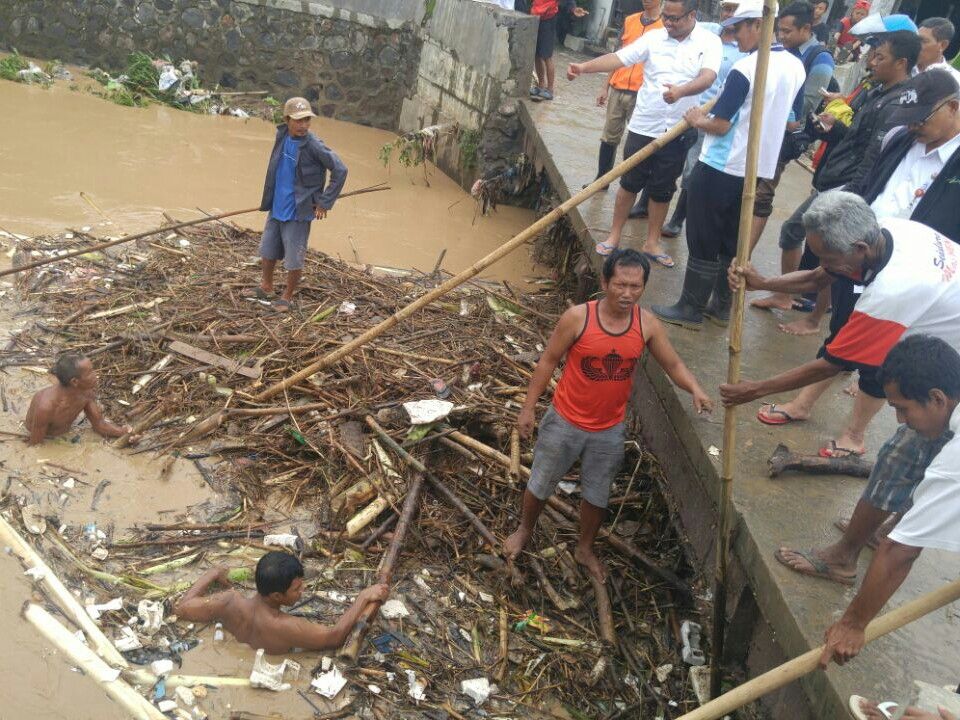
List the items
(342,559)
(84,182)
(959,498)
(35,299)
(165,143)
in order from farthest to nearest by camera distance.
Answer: (165,143) → (84,182) → (35,299) → (342,559) → (959,498)

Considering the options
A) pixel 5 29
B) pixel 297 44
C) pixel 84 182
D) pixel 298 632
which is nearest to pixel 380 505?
pixel 298 632

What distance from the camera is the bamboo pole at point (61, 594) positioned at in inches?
150

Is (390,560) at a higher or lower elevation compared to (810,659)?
lower

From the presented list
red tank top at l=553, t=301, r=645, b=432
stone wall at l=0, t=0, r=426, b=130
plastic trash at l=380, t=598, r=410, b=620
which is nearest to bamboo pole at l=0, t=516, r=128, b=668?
plastic trash at l=380, t=598, r=410, b=620

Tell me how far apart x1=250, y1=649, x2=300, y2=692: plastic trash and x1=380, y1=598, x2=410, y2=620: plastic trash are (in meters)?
0.54

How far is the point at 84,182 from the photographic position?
9.59 m

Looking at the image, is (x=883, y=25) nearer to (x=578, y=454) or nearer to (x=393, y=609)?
(x=578, y=454)

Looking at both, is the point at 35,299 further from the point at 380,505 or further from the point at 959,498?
the point at 959,498

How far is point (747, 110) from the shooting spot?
17.6 feet

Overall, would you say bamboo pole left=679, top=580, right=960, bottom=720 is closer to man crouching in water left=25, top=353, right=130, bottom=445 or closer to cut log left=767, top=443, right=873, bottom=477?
cut log left=767, top=443, right=873, bottom=477

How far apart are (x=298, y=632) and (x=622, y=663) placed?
68.9 inches

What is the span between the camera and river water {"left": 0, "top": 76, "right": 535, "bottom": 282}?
902 centimetres

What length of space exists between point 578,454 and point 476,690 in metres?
1.30

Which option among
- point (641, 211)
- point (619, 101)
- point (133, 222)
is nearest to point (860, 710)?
point (641, 211)
